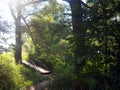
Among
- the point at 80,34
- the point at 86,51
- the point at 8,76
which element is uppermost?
the point at 80,34

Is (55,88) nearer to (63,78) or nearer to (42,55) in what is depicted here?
(63,78)

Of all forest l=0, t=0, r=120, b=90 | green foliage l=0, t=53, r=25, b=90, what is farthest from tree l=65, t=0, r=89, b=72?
green foliage l=0, t=53, r=25, b=90

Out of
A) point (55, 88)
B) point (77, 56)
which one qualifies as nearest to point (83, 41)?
point (77, 56)

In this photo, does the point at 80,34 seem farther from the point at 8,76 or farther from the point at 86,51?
the point at 8,76

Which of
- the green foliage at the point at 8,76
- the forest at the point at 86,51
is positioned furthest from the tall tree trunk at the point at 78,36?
the green foliage at the point at 8,76

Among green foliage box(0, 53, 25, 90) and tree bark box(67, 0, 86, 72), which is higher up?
tree bark box(67, 0, 86, 72)

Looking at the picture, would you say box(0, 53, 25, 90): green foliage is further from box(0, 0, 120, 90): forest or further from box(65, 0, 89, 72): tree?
box(65, 0, 89, 72): tree

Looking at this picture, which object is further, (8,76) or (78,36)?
(8,76)

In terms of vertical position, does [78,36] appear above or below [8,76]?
above

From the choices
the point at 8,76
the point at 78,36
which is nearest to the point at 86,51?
the point at 78,36

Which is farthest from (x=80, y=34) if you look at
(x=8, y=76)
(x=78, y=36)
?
(x=8, y=76)

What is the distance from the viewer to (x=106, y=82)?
1168 cm

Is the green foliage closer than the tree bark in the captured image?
Yes

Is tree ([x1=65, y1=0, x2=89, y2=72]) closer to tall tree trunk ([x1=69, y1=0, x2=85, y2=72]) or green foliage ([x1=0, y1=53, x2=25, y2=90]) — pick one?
tall tree trunk ([x1=69, y1=0, x2=85, y2=72])
